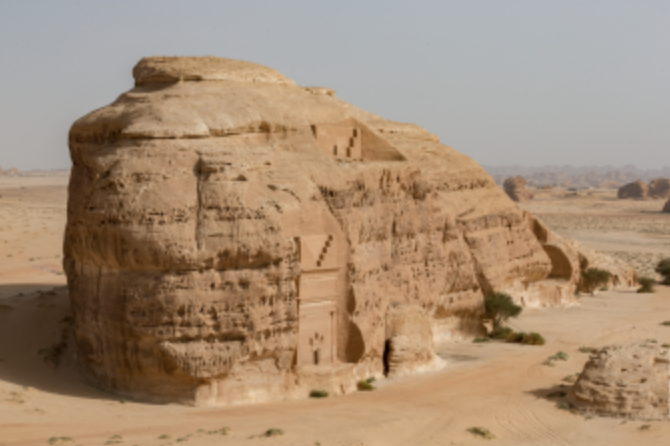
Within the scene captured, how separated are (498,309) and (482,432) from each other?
10.7m

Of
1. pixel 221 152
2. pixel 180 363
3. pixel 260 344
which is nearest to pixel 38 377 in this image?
pixel 180 363

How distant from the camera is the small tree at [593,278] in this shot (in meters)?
38.5

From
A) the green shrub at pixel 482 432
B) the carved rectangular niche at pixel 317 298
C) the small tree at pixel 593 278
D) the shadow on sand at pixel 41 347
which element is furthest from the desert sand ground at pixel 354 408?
the small tree at pixel 593 278

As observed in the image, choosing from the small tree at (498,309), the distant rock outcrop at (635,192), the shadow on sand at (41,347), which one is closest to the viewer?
the shadow on sand at (41,347)

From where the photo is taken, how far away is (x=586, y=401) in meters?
20.8

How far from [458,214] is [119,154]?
14.9 meters

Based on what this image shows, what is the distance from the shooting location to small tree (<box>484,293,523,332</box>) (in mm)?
28859

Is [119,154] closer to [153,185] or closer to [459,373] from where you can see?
[153,185]

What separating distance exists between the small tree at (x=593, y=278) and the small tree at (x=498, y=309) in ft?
36.3

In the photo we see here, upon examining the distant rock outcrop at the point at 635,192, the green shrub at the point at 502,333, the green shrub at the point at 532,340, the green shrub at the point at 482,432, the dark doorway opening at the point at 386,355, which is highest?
the distant rock outcrop at the point at 635,192

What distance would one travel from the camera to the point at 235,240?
18.2 m

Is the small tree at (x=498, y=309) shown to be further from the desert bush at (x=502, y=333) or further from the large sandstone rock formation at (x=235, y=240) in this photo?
the large sandstone rock formation at (x=235, y=240)

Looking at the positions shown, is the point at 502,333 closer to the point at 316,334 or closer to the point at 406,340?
the point at 406,340

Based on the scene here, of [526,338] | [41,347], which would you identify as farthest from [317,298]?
[526,338]
